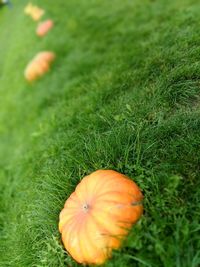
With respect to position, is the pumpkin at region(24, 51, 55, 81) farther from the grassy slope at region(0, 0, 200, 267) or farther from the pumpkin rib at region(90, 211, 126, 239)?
the pumpkin rib at region(90, 211, 126, 239)

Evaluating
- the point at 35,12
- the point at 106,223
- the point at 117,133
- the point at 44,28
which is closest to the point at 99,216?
the point at 106,223

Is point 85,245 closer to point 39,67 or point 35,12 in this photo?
point 39,67

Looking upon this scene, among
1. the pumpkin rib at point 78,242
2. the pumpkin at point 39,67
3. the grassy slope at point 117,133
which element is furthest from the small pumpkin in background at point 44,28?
the pumpkin rib at point 78,242

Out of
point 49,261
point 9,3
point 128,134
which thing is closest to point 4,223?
point 49,261

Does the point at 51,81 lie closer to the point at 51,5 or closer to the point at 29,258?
the point at 29,258

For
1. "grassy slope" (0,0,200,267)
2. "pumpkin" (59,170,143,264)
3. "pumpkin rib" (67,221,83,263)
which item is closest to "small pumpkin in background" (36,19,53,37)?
"grassy slope" (0,0,200,267)
